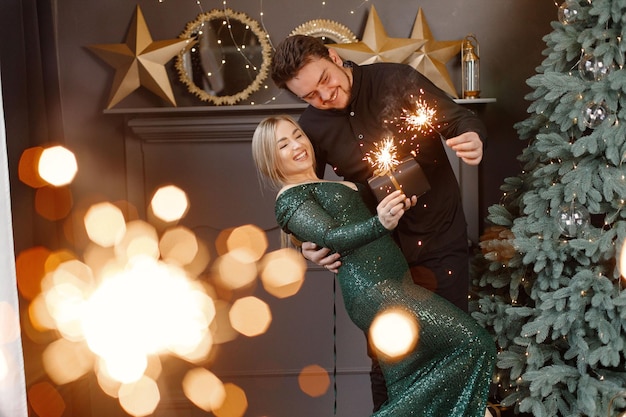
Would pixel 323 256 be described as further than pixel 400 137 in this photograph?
No

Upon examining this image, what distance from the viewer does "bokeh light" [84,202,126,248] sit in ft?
10.8

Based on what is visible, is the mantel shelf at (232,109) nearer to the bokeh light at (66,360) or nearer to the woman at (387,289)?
the woman at (387,289)

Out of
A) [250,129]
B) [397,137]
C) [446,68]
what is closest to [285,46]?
[397,137]

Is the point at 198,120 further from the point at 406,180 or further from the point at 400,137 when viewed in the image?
the point at 406,180

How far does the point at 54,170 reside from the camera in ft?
10.0

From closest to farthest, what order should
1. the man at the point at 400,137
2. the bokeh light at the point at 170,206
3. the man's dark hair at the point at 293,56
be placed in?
1. the man's dark hair at the point at 293,56
2. the man at the point at 400,137
3. the bokeh light at the point at 170,206

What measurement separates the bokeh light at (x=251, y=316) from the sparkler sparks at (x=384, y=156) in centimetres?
127

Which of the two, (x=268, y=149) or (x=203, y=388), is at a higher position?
(x=268, y=149)

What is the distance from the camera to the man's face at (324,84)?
2.12 metres

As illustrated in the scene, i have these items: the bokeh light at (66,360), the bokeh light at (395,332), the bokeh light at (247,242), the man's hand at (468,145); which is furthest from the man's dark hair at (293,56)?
the bokeh light at (66,360)

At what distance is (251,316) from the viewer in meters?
3.33

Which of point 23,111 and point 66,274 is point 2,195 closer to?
point 23,111

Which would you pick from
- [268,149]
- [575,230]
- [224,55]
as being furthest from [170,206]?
[575,230]

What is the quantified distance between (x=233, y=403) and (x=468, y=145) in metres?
1.93
